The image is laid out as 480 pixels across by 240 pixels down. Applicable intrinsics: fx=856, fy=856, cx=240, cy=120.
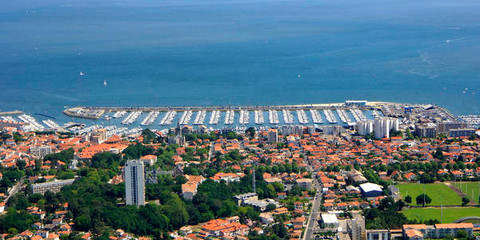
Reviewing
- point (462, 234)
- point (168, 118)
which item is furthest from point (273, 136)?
point (462, 234)

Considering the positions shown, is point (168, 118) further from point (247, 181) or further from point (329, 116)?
point (247, 181)

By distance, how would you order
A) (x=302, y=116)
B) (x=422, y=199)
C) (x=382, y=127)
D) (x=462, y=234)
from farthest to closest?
1. (x=302, y=116)
2. (x=382, y=127)
3. (x=422, y=199)
4. (x=462, y=234)

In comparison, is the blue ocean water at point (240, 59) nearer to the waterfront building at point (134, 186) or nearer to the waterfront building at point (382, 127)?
the waterfront building at point (382, 127)

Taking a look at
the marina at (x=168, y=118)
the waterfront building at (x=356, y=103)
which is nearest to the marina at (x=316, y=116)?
the waterfront building at (x=356, y=103)

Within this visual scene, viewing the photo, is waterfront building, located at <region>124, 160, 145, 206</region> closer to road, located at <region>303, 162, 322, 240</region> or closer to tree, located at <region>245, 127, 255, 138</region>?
road, located at <region>303, 162, 322, 240</region>

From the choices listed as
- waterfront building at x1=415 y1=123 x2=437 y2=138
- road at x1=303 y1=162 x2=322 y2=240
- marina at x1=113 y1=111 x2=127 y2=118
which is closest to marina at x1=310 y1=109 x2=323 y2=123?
waterfront building at x1=415 y1=123 x2=437 y2=138
